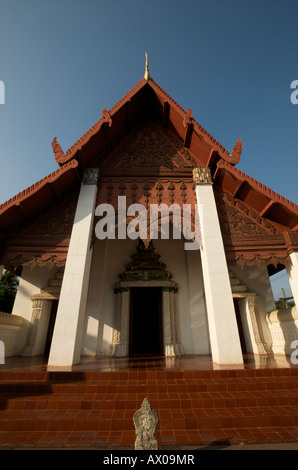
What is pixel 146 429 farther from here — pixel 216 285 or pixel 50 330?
pixel 50 330

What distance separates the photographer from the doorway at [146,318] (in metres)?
6.44

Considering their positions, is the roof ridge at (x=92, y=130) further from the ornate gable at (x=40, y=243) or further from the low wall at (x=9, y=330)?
the low wall at (x=9, y=330)

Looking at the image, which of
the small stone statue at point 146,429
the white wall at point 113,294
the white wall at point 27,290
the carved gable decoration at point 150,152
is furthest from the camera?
the white wall at point 113,294

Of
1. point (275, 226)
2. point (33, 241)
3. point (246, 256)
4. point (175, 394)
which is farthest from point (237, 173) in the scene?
point (33, 241)

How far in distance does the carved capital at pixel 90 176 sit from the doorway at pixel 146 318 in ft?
10.5

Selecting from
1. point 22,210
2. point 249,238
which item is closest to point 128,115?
point 22,210

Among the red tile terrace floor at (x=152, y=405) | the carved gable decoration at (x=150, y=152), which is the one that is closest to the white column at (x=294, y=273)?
the red tile terrace floor at (x=152, y=405)

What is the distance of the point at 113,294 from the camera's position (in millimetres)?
6324

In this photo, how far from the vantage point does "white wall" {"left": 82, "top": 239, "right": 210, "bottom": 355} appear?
5.84 m

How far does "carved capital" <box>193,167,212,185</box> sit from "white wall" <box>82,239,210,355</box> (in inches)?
92.0

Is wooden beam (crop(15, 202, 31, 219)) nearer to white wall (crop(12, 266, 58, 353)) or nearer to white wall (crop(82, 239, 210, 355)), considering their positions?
white wall (crop(82, 239, 210, 355))

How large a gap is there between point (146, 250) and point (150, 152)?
2796 mm

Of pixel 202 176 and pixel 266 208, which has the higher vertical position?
pixel 202 176

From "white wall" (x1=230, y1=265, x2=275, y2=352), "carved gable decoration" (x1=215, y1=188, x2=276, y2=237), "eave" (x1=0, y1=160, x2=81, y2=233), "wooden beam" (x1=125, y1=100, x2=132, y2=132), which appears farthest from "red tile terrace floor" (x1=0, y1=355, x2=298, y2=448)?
"wooden beam" (x1=125, y1=100, x2=132, y2=132)
